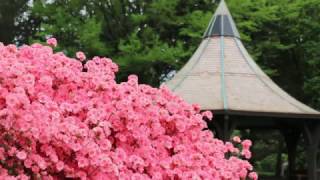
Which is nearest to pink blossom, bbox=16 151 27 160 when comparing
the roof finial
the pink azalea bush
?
the pink azalea bush

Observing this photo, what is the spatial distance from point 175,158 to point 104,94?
0.63 m

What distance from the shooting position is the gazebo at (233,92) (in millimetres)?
12078

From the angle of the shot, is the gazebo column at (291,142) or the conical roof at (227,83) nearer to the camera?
the conical roof at (227,83)

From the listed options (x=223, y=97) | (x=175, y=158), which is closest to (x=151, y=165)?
(x=175, y=158)

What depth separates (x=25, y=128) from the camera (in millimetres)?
3332

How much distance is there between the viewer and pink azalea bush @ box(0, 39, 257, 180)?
3.41m

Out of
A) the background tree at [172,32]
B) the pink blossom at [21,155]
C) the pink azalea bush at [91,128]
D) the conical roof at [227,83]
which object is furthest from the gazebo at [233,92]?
the pink blossom at [21,155]

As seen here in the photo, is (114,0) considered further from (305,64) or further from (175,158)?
(175,158)

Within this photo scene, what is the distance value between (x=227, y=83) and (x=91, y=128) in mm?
9547

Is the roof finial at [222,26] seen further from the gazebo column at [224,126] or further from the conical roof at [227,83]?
the gazebo column at [224,126]

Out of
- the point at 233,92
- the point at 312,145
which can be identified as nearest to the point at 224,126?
the point at 233,92

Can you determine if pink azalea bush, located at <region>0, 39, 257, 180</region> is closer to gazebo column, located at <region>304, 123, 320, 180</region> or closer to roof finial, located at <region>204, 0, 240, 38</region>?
gazebo column, located at <region>304, 123, 320, 180</region>

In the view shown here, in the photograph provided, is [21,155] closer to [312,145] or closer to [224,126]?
[224,126]

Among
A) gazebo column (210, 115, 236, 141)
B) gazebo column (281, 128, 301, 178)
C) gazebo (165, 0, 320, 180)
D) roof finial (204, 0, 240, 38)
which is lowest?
gazebo column (281, 128, 301, 178)
